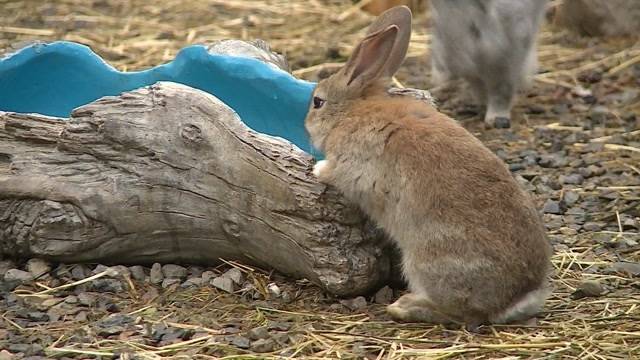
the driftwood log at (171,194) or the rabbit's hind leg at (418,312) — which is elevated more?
the driftwood log at (171,194)

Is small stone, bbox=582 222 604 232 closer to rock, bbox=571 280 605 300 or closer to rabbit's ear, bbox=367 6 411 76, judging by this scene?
rock, bbox=571 280 605 300

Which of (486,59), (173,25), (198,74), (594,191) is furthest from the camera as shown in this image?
(173,25)

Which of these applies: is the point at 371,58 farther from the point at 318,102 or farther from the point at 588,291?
the point at 588,291

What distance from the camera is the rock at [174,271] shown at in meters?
4.20

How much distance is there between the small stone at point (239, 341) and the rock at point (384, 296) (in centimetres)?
59

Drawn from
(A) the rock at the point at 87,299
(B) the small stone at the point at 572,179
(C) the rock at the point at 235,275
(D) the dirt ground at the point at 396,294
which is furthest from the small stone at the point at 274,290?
(B) the small stone at the point at 572,179

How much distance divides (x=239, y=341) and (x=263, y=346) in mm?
89

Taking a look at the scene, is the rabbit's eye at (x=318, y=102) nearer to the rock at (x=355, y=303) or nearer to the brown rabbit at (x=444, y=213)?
the brown rabbit at (x=444, y=213)

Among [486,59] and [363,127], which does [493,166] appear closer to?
[363,127]

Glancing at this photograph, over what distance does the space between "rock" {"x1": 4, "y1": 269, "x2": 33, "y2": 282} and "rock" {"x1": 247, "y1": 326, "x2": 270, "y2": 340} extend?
909mm

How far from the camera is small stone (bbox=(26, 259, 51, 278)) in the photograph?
13.6 ft

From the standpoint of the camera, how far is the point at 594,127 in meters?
6.58

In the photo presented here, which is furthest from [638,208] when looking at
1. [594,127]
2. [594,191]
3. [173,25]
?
[173,25]

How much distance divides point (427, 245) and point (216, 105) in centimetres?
90
